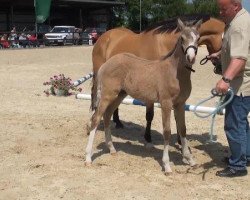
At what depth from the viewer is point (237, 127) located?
5.29 metres

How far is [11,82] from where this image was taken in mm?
13461

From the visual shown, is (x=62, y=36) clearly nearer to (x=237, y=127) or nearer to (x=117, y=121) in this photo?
(x=117, y=121)

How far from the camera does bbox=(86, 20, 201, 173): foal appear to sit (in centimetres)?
557

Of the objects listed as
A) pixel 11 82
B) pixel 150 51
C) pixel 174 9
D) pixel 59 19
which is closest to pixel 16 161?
pixel 150 51

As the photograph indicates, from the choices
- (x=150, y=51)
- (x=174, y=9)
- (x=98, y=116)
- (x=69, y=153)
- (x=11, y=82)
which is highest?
(x=150, y=51)

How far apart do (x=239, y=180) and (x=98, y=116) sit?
1.99m

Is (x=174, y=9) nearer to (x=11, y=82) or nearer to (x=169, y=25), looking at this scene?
(x=11, y=82)

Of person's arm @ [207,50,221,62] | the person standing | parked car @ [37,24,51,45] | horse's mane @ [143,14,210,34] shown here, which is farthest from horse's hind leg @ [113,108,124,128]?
parked car @ [37,24,51,45]

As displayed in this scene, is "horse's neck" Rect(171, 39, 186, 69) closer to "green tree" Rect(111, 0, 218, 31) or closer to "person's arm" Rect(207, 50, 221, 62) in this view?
"person's arm" Rect(207, 50, 221, 62)

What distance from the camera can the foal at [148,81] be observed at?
219 inches

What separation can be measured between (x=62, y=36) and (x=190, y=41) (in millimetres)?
33120

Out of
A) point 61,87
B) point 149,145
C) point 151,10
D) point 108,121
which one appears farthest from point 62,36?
point 151,10

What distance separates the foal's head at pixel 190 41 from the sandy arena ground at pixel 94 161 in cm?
147

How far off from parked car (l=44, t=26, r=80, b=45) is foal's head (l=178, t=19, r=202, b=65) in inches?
1255
